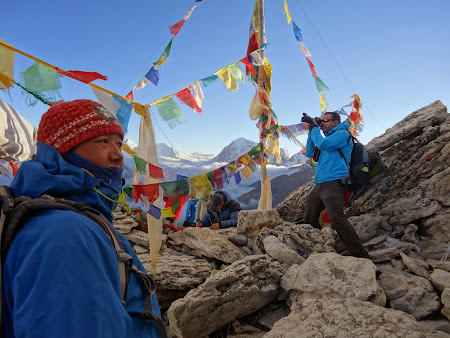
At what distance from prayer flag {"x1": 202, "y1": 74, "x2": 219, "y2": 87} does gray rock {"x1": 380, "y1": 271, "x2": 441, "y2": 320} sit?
14.6 ft

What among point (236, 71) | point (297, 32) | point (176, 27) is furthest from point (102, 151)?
point (297, 32)

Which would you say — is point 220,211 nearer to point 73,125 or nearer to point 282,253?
point 282,253

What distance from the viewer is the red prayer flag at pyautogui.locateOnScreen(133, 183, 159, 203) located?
4133mm

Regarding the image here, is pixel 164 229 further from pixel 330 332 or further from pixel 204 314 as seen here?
pixel 330 332

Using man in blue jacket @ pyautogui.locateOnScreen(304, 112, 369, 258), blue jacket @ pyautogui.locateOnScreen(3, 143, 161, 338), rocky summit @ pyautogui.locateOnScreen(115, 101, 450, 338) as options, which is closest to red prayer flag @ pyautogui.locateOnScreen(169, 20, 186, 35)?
man in blue jacket @ pyautogui.locateOnScreen(304, 112, 369, 258)

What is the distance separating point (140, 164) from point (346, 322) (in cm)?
326

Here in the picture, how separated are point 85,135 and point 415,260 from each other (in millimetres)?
4258

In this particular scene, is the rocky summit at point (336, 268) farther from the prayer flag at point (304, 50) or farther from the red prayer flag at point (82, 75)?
the prayer flag at point (304, 50)

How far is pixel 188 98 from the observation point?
211 inches

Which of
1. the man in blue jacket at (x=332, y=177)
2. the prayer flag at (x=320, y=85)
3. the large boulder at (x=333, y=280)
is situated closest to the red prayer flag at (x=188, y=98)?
the man in blue jacket at (x=332, y=177)

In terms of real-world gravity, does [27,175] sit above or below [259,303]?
above

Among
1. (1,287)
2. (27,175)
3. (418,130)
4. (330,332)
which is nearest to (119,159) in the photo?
(27,175)

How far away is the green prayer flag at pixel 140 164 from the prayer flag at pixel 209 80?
90.2 inches

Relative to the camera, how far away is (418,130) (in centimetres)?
607
